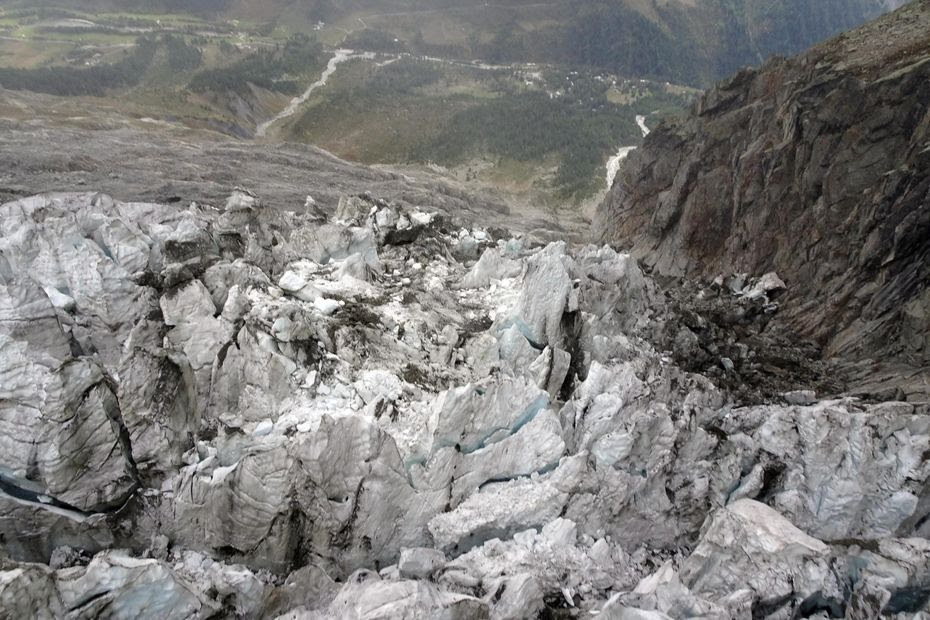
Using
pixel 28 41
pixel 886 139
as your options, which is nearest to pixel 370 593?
pixel 886 139

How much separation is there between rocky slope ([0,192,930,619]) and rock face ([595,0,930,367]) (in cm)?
1265

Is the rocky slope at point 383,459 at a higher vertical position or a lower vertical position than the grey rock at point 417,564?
higher

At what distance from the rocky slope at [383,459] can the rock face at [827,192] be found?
1265cm

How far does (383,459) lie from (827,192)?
3347 centimetres

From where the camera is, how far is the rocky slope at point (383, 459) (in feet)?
37.7

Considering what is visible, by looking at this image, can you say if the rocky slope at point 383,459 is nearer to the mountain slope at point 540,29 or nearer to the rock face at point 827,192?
the rock face at point 827,192

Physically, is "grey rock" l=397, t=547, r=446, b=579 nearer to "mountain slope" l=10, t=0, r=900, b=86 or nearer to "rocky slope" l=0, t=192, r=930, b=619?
"rocky slope" l=0, t=192, r=930, b=619

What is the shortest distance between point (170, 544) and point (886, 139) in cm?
4010

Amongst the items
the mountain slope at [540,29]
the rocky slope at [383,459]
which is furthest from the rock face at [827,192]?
the mountain slope at [540,29]

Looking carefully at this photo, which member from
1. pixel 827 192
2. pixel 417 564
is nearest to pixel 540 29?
pixel 827 192

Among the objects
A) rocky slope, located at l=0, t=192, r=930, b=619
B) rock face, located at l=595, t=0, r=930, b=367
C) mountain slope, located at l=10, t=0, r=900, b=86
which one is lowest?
rocky slope, located at l=0, t=192, r=930, b=619

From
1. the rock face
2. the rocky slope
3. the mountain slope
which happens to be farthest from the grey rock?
the mountain slope

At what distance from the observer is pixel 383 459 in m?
14.2

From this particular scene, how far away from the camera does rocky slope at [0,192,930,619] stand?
11.5 m
